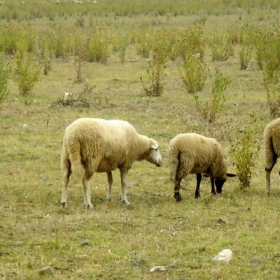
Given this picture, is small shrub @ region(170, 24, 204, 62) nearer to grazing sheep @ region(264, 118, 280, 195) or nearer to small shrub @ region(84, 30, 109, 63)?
small shrub @ region(84, 30, 109, 63)

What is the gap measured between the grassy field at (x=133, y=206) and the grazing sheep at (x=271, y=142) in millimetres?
461

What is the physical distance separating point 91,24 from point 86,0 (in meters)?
15.4

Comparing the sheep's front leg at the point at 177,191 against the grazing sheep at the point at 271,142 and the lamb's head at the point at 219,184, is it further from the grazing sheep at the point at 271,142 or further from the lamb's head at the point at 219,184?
the grazing sheep at the point at 271,142

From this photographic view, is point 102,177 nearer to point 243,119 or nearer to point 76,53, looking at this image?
point 243,119

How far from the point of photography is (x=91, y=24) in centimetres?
3422

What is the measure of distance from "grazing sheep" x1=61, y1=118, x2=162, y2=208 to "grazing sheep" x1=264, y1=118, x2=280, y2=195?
185 centimetres

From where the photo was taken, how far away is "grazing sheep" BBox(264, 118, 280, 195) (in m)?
9.88

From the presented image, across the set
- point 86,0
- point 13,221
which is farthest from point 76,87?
point 86,0

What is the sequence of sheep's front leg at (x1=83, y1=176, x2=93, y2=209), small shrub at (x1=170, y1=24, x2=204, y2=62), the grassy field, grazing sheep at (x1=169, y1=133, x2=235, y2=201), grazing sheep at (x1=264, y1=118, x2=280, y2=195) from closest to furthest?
the grassy field
sheep's front leg at (x1=83, y1=176, x2=93, y2=209)
grazing sheep at (x1=169, y1=133, x2=235, y2=201)
grazing sheep at (x1=264, y1=118, x2=280, y2=195)
small shrub at (x1=170, y1=24, x2=204, y2=62)

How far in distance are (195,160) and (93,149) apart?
1488 millimetres

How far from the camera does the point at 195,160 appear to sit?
981cm

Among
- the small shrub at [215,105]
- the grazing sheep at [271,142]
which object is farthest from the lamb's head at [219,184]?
the small shrub at [215,105]

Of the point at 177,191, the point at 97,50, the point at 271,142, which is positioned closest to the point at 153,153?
the point at 177,191

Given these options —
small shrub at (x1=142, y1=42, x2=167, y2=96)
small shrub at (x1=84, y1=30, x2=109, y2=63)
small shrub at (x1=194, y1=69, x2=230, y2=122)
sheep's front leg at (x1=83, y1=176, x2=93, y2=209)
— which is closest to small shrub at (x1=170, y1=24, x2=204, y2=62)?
small shrub at (x1=84, y1=30, x2=109, y2=63)
